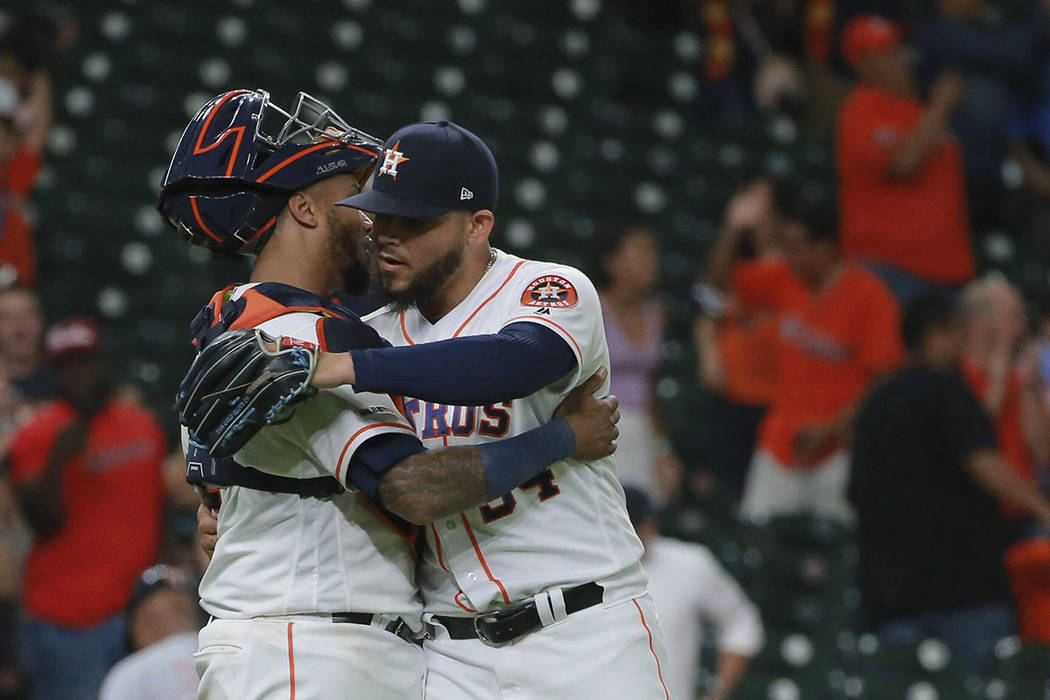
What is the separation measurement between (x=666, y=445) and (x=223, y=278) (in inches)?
101

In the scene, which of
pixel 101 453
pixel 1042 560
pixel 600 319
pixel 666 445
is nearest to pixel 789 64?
pixel 666 445

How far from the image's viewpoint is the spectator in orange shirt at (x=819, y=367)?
6.40 m

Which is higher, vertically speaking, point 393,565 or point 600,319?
point 600,319

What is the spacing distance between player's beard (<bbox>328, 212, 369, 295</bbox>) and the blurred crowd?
1.94m

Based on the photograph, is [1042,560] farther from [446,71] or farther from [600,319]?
[446,71]

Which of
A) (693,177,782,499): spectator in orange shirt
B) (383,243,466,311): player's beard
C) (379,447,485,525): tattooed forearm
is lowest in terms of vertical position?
(693,177,782,499): spectator in orange shirt

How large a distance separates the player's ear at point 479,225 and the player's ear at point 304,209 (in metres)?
0.28

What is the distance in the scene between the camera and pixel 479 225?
2943 millimetres

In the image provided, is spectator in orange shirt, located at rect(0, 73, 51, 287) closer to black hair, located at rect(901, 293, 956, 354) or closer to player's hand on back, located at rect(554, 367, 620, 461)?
black hair, located at rect(901, 293, 956, 354)

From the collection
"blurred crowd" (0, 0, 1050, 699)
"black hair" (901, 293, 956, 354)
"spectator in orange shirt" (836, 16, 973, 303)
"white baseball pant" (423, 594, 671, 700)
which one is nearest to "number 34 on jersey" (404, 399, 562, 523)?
"white baseball pant" (423, 594, 671, 700)

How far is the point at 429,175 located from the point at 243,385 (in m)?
0.56

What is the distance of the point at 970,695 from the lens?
541cm

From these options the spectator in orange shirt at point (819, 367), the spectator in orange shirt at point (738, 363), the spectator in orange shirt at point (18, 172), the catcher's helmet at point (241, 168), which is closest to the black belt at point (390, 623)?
the catcher's helmet at point (241, 168)

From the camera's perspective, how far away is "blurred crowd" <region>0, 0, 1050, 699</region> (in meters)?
5.54
